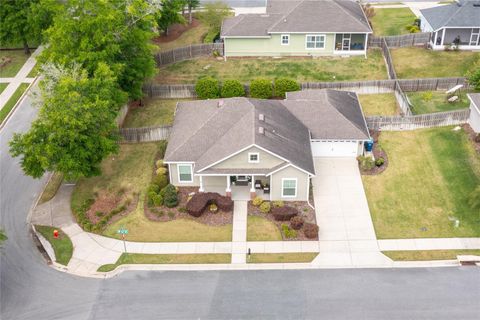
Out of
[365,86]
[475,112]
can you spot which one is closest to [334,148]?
[365,86]

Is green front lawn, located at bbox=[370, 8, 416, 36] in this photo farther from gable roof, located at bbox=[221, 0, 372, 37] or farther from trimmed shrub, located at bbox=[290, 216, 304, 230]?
trimmed shrub, located at bbox=[290, 216, 304, 230]

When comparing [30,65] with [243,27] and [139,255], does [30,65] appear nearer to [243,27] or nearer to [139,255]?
[243,27]

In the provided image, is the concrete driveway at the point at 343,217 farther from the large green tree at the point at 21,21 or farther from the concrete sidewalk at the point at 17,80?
the large green tree at the point at 21,21

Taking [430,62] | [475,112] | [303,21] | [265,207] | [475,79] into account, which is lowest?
[265,207]

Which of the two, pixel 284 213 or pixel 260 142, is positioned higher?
pixel 260 142

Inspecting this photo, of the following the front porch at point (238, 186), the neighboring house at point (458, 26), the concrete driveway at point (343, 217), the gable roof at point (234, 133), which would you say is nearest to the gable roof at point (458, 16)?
the neighboring house at point (458, 26)

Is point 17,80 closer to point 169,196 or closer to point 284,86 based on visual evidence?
point 169,196
